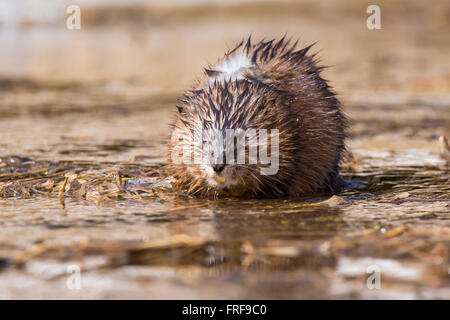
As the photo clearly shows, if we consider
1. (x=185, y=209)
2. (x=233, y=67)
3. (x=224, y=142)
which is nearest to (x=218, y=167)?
(x=224, y=142)

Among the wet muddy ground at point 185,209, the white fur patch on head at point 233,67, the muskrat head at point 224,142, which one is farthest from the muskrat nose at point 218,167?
the white fur patch on head at point 233,67

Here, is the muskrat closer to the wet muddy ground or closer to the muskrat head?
the muskrat head

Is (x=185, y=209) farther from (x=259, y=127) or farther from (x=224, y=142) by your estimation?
(x=259, y=127)

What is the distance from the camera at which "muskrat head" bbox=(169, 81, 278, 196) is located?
5301mm

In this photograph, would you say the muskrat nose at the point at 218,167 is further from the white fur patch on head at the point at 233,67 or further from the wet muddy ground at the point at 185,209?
the white fur patch on head at the point at 233,67

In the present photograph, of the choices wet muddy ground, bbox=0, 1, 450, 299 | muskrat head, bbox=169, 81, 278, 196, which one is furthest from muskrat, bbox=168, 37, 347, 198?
wet muddy ground, bbox=0, 1, 450, 299

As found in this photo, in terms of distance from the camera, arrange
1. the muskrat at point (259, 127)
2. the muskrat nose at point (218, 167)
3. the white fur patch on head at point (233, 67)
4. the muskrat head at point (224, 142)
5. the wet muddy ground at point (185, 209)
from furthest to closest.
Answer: the white fur patch on head at point (233, 67), the muskrat at point (259, 127), the muskrat head at point (224, 142), the muskrat nose at point (218, 167), the wet muddy ground at point (185, 209)

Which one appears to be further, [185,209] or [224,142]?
[185,209]

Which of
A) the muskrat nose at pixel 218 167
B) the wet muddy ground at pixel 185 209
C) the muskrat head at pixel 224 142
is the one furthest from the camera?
the muskrat head at pixel 224 142

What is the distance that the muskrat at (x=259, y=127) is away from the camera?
5.45 m

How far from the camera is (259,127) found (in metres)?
5.59

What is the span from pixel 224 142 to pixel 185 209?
0.62m

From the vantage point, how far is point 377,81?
14.3m

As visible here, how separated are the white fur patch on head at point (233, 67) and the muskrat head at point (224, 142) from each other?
0.48 ft
